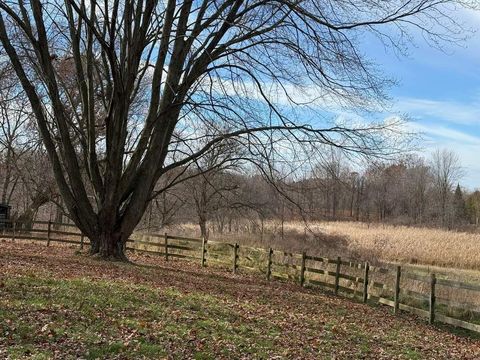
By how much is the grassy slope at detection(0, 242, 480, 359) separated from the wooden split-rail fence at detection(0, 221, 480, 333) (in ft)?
2.04

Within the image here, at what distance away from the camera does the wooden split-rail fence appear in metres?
11.9

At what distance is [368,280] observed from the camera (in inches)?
560

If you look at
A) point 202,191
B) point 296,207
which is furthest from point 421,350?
point 202,191

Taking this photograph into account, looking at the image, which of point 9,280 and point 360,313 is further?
point 360,313

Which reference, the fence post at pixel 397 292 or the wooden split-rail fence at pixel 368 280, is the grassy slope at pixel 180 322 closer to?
the fence post at pixel 397 292

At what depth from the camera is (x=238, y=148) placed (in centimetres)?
1756

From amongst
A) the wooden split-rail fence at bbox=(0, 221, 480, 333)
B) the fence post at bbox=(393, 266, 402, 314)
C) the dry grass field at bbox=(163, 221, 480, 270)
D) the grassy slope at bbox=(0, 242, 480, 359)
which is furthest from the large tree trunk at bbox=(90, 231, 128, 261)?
the dry grass field at bbox=(163, 221, 480, 270)

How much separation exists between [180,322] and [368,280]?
26.0 feet

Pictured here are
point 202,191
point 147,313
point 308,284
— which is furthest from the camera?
point 202,191

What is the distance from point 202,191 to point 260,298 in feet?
67.8

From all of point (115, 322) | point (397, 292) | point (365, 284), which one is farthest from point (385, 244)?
point (115, 322)

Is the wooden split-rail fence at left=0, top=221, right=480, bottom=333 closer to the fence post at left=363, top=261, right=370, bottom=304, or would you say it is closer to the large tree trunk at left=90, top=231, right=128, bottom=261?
the fence post at left=363, top=261, right=370, bottom=304

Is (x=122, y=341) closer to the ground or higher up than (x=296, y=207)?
closer to the ground

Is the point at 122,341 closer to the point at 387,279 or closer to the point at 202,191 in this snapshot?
the point at 387,279
